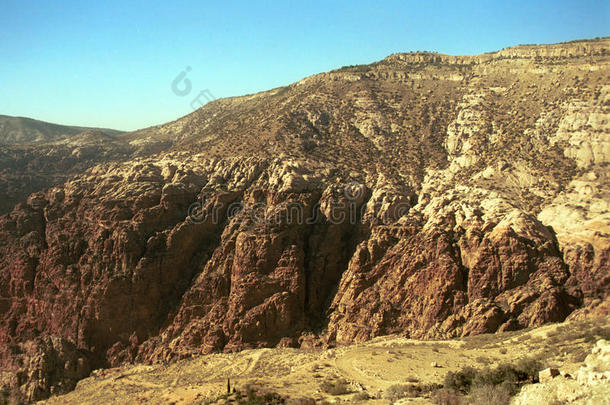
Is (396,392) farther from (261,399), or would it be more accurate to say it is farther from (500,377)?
(261,399)

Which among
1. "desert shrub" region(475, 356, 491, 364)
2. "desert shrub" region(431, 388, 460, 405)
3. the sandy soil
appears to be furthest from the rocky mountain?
"desert shrub" region(431, 388, 460, 405)

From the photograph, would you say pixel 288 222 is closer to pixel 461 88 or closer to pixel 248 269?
pixel 248 269

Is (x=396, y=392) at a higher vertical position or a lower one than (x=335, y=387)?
higher

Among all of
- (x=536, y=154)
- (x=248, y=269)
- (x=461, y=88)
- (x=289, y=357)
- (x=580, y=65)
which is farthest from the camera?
(x=461, y=88)

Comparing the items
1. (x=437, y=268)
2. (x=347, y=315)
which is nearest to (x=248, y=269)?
(x=347, y=315)
